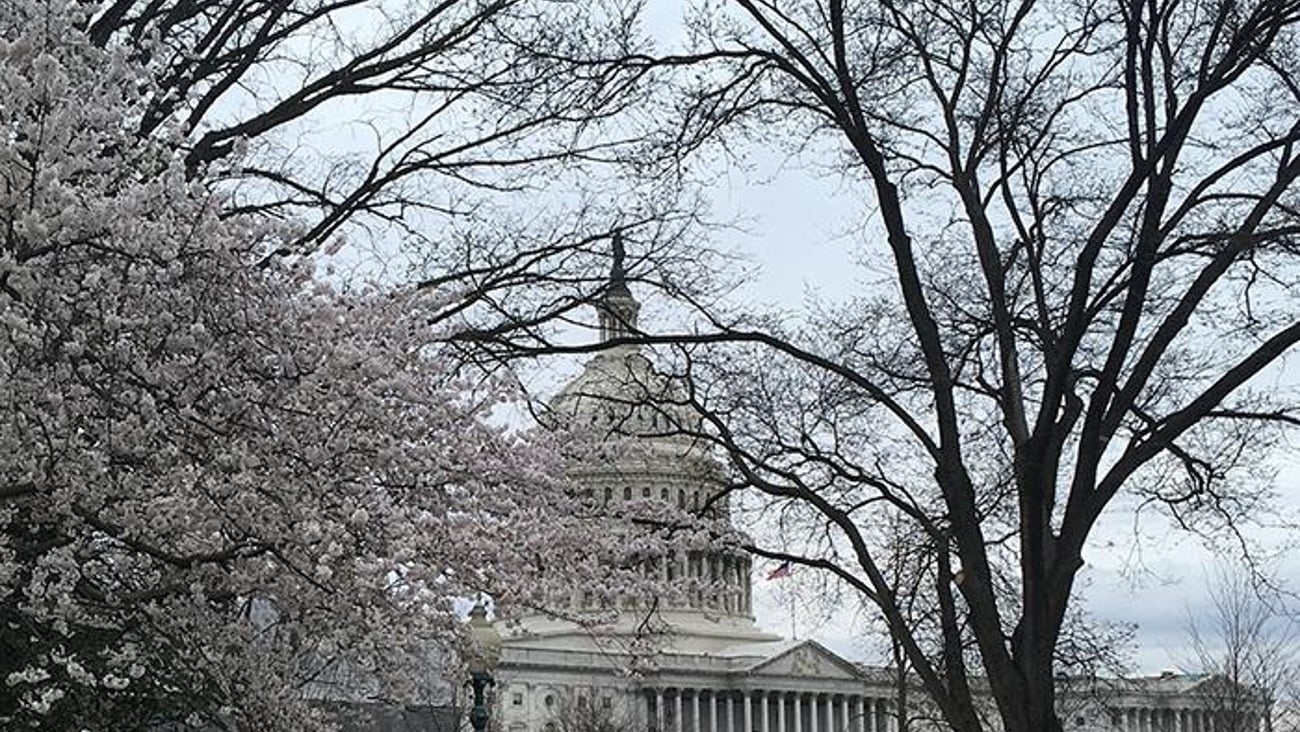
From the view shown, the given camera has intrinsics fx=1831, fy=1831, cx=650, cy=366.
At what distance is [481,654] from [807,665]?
111365mm

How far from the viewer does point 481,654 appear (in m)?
16.2

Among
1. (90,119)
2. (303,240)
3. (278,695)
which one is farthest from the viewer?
(303,240)

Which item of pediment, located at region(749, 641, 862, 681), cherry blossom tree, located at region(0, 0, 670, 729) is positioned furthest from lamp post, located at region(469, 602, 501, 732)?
pediment, located at region(749, 641, 862, 681)

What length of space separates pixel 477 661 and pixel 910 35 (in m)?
6.68

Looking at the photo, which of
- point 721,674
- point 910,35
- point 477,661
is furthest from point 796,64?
point 721,674

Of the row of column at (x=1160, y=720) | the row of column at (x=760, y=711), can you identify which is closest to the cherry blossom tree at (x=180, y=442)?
the row of column at (x=760, y=711)

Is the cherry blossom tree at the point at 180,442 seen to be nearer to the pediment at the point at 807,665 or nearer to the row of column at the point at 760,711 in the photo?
the row of column at the point at 760,711

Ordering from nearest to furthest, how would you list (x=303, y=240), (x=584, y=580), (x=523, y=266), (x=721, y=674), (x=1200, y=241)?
(x=303, y=240) → (x=1200, y=241) → (x=584, y=580) → (x=523, y=266) → (x=721, y=674)

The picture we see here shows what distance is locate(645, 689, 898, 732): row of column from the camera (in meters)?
116

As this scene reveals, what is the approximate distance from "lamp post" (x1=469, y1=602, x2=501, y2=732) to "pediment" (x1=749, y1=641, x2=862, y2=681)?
10212cm

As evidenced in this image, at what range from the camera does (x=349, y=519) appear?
1015 cm

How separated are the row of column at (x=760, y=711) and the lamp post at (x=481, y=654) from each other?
304 feet

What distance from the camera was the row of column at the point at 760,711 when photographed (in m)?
116

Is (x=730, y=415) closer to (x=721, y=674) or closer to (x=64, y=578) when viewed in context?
(x=64, y=578)
